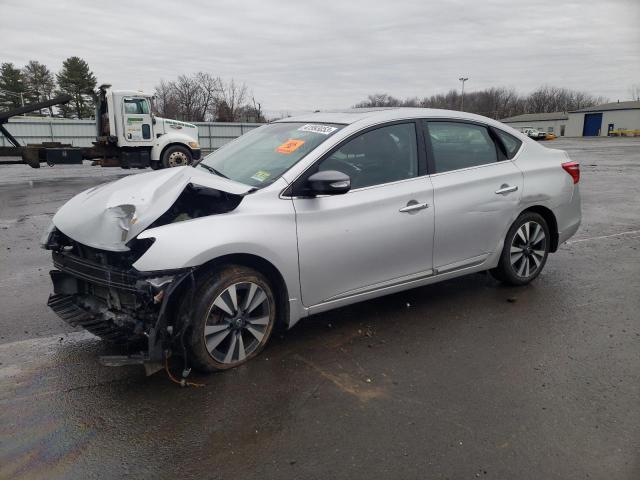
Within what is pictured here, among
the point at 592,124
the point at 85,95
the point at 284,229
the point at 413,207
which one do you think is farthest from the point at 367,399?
the point at 592,124

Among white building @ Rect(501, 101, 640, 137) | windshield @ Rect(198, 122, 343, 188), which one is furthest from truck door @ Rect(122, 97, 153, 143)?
white building @ Rect(501, 101, 640, 137)

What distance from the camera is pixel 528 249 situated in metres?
4.98

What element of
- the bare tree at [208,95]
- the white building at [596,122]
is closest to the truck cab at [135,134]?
the bare tree at [208,95]

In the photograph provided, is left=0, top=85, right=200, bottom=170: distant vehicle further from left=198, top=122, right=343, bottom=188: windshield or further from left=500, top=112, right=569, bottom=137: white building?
left=500, top=112, right=569, bottom=137: white building

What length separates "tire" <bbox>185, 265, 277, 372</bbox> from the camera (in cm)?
319

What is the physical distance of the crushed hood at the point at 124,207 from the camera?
3.22 metres

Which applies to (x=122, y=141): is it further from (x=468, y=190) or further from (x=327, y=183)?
(x=327, y=183)

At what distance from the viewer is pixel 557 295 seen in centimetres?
496

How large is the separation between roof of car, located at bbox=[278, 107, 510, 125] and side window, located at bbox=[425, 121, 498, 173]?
111mm

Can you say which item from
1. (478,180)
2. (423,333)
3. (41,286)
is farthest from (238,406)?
(41,286)

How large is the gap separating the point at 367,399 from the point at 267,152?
7.01 ft

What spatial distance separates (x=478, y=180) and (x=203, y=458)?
3.28 m

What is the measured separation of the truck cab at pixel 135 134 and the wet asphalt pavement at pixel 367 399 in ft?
41.7

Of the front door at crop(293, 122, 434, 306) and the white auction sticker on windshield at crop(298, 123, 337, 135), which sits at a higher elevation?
the white auction sticker on windshield at crop(298, 123, 337, 135)
